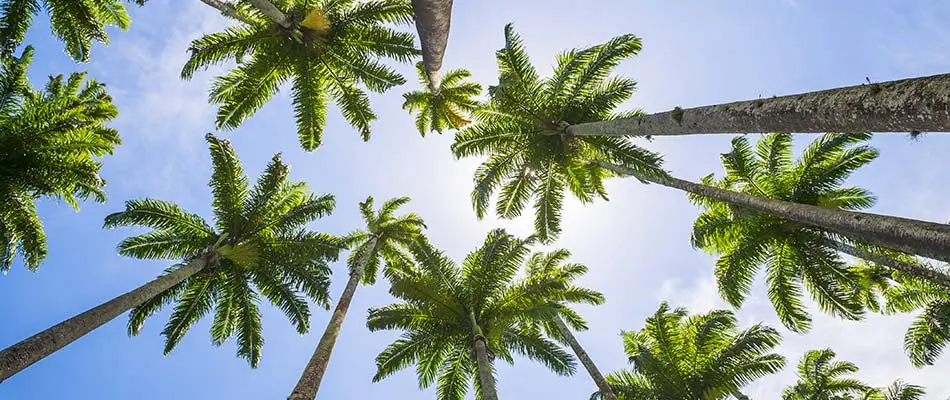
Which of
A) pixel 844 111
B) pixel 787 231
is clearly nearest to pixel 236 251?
pixel 844 111

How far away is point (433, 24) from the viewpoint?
4738mm

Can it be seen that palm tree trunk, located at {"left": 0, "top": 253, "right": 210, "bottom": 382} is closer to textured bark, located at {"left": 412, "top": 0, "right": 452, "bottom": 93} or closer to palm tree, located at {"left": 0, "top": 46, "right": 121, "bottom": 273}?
palm tree, located at {"left": 0, "top": 46, "right": 121, "bottom": 273}

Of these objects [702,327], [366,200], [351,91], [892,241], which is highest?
[366,200]

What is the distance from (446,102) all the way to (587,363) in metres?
11.1

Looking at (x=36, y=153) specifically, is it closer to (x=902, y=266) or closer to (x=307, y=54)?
(x=307, y=54)

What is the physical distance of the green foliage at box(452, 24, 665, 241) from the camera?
49.7 ft

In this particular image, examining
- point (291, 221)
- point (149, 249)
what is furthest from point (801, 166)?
point (149, 249)

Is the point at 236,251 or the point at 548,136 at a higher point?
the point at 548,136

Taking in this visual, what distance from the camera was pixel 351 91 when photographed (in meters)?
17.2

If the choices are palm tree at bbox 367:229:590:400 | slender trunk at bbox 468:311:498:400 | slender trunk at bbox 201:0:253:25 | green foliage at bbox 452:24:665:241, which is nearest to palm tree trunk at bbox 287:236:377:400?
palm tree at bbox 367:229:590:400

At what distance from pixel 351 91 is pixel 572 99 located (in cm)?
745

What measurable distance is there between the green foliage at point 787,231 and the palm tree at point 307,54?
11881 millimetres

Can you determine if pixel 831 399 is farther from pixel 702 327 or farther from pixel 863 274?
pixel 702 327

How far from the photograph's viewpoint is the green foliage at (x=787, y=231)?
1602 centimetres
